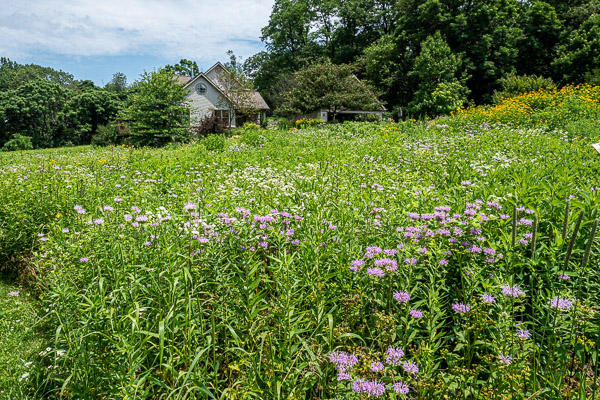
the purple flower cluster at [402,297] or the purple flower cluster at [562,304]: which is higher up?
the purple flower cluster at [562,304]

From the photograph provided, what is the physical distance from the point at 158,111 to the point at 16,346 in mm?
19251

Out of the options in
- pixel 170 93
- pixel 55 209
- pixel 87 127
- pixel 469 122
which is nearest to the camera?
pixel 55 209

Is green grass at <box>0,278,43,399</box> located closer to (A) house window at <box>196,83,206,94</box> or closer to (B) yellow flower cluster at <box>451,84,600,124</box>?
(B) yellow flower cluster at <box>451,84,600,124</box>

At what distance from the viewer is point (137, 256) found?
246 centimetres

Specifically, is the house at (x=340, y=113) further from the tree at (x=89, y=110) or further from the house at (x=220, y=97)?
the tree at (x=89, y=110)

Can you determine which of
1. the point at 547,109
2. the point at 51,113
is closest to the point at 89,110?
the point at 51,113

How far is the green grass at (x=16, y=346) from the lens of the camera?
2.11m

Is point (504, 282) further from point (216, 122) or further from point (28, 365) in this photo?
point (216, 122)

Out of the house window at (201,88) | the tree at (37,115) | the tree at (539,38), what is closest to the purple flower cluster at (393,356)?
the house window at (201,88)

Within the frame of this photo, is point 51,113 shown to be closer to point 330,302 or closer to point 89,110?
point 89,110

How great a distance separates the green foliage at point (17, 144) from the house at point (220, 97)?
62.7ft

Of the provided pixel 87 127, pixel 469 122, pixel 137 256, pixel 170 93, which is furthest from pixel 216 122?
pixel 87 127

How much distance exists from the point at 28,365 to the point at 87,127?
49525 mm

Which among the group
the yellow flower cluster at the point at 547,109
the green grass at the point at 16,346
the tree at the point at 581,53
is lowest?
the green grass at the point at 16,346
